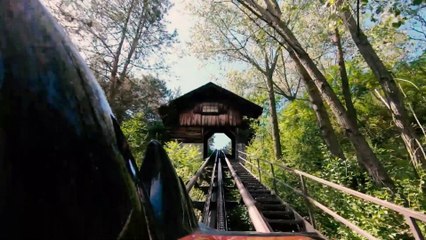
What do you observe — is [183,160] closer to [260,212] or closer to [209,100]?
[260,212]

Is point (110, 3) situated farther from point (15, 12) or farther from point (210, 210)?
point (15, 12)

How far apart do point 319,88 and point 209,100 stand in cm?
1645

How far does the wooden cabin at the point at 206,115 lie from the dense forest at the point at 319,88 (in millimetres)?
1280

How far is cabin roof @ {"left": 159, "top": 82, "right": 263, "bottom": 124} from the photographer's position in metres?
21.8

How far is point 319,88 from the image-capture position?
6.65m

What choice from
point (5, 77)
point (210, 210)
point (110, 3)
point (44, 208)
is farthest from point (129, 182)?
point (110, 3)

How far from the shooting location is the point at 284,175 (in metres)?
9.65

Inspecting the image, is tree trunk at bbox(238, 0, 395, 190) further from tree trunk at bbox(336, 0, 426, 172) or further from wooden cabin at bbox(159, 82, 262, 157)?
wooden cabin at bbox(159, 82, 262, 157)

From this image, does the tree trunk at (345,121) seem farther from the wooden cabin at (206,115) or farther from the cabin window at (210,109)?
the cabin window at (210,109)

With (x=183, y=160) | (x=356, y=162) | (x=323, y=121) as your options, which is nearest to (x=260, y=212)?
(x=356, y=162)

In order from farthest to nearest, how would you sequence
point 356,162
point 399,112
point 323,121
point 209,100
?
point 209,100, point 323,121, point 356,162, point 399,112

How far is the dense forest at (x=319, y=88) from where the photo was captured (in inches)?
221

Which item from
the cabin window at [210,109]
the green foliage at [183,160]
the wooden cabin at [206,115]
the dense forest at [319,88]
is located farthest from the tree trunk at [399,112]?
the cabin window at [210,109]

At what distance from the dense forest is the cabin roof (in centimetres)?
127
